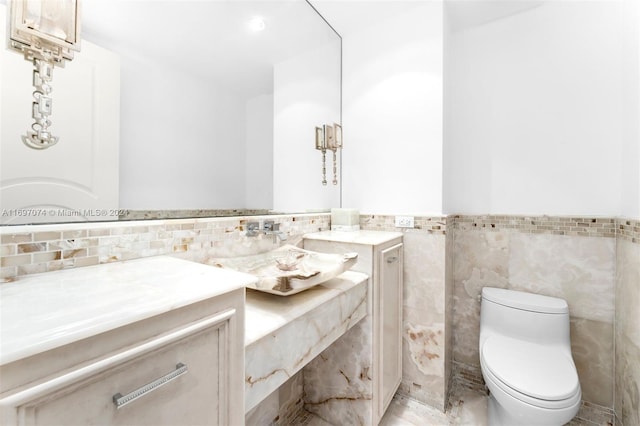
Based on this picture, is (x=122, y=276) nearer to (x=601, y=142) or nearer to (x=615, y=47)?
(x=601, y=142)

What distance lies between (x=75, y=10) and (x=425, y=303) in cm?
195

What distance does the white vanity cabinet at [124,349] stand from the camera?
35 centimetres

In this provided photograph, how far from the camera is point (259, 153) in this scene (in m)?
1.33

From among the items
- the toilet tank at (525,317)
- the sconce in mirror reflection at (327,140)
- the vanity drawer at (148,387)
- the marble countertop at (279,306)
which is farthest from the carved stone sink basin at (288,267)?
the toilet tank at (525,317)

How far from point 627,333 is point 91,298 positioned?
7.24ft

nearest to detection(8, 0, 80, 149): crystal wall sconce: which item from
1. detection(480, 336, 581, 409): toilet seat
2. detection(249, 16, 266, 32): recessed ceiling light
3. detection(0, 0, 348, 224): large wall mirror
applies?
detection(0, 0, 348, 224): large wall mirror

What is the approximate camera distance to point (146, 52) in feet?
3.06

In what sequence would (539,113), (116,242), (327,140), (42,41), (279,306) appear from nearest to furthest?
(42,41) < (116,242) < (279,306) < (539,113) < (327,140)

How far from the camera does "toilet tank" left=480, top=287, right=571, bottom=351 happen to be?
1.48 meters

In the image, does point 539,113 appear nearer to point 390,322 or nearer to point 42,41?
point 390,322

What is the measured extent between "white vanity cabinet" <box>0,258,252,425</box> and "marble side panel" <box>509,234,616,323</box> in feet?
6.16

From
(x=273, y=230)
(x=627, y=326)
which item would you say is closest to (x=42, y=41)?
(x=273, y=230)

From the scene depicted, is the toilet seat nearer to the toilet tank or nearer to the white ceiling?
the toilet tank

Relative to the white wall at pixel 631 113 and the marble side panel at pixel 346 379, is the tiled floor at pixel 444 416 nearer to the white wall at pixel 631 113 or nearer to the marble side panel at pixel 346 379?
the marble side panel at pixel 346 379
